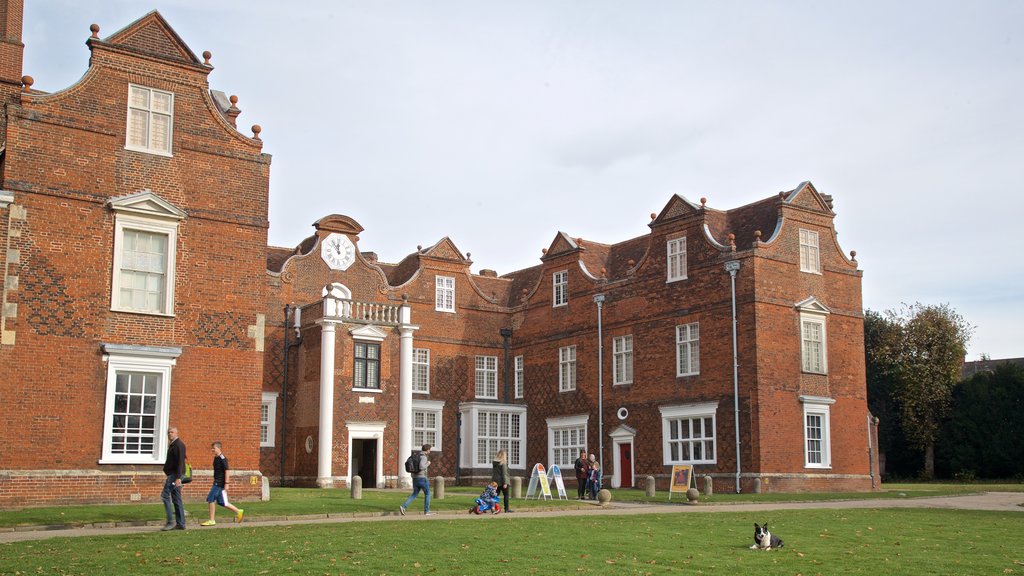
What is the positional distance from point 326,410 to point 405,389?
11.4 feet

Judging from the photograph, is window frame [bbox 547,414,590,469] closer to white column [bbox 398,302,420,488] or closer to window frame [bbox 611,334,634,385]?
window frame [bbox 611,334,634,385]

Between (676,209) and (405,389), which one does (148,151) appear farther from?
(676,209)

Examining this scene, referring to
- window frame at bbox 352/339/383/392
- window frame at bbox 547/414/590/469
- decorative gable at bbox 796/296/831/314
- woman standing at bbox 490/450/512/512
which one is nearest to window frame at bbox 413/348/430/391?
window frame at bbox 352/339/383/392

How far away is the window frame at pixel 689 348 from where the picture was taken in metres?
37.2

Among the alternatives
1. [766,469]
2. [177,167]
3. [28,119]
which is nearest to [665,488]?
[766,469]

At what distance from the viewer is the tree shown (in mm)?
56500

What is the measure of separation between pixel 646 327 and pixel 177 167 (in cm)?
1995

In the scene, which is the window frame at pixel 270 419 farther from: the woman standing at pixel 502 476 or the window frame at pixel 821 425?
the window frame at pixel 821 425

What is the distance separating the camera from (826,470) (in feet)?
119

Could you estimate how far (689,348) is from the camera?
37.6 m

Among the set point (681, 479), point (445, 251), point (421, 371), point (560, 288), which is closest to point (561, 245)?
point (560, 288)

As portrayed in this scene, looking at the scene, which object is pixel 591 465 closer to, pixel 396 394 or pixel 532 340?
pixel 396 394

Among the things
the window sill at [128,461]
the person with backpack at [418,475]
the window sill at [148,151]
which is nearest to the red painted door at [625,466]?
the person with backpack at [418,475]

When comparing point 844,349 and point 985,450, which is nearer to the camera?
point 844,349
